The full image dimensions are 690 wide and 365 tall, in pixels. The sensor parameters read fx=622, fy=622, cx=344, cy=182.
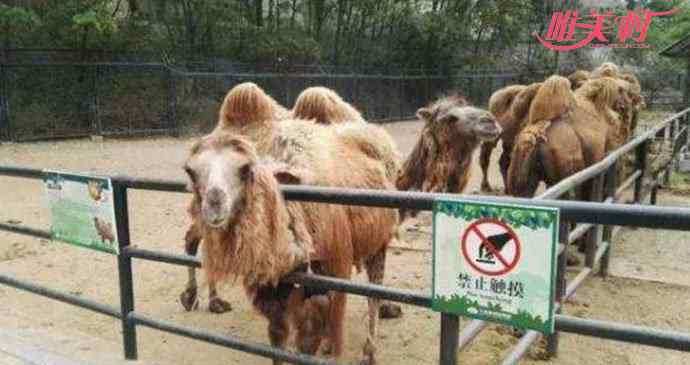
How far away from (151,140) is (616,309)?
48.8 feet

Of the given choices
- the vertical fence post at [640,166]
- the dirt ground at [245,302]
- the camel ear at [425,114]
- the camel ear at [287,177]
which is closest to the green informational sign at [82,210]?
the dirt ground at [245,302]

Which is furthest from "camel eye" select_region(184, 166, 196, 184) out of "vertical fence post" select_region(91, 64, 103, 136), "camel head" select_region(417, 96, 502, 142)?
"vertical fence post" select_region(91, 64, 103, 136)

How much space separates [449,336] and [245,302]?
3.55m

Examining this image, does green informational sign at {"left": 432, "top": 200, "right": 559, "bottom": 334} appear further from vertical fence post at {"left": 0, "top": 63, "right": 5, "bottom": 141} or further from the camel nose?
vertical fence post at {"left": 0, "top": 63, "right": 5, "bottom": 141}

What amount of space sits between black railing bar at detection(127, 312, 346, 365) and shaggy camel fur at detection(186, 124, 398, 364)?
0.85 feet

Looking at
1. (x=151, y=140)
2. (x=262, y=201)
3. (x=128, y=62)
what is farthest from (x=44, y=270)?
(x=128, y=62)

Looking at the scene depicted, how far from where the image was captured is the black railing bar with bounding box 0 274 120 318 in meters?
3.75

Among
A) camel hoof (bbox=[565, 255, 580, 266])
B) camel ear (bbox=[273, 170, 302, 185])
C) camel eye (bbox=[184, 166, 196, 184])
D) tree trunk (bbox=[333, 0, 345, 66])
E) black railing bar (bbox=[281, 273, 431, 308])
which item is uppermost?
tree trunk (bbox=[333, 0, 345, 66])

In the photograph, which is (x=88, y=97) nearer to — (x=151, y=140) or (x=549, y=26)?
(x=151, y=140)

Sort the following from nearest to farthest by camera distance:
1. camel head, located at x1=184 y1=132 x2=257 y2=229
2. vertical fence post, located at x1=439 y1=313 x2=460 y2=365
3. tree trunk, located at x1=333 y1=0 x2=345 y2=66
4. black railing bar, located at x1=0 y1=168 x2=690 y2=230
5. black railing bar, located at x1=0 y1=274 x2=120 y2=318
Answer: black railing bar, located at x1=0 y1=168 x2=690 y2=230 < vertical fence post, located at x1=439 y1=313 x2=460 y2=365 < camel head, located at x1=184 y1=132 x2=257 y2=229 < black railing bar, located at x1=0 y1=274 x2=120 y2=318 < tree trunk, located at x1=333 y1=0 x2=345 y2=66

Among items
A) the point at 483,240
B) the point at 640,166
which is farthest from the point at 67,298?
the point at 640,166

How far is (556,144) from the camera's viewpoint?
6691 millimetres

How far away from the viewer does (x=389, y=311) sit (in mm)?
5348

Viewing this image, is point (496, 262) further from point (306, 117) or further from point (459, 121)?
point (459, 121)
